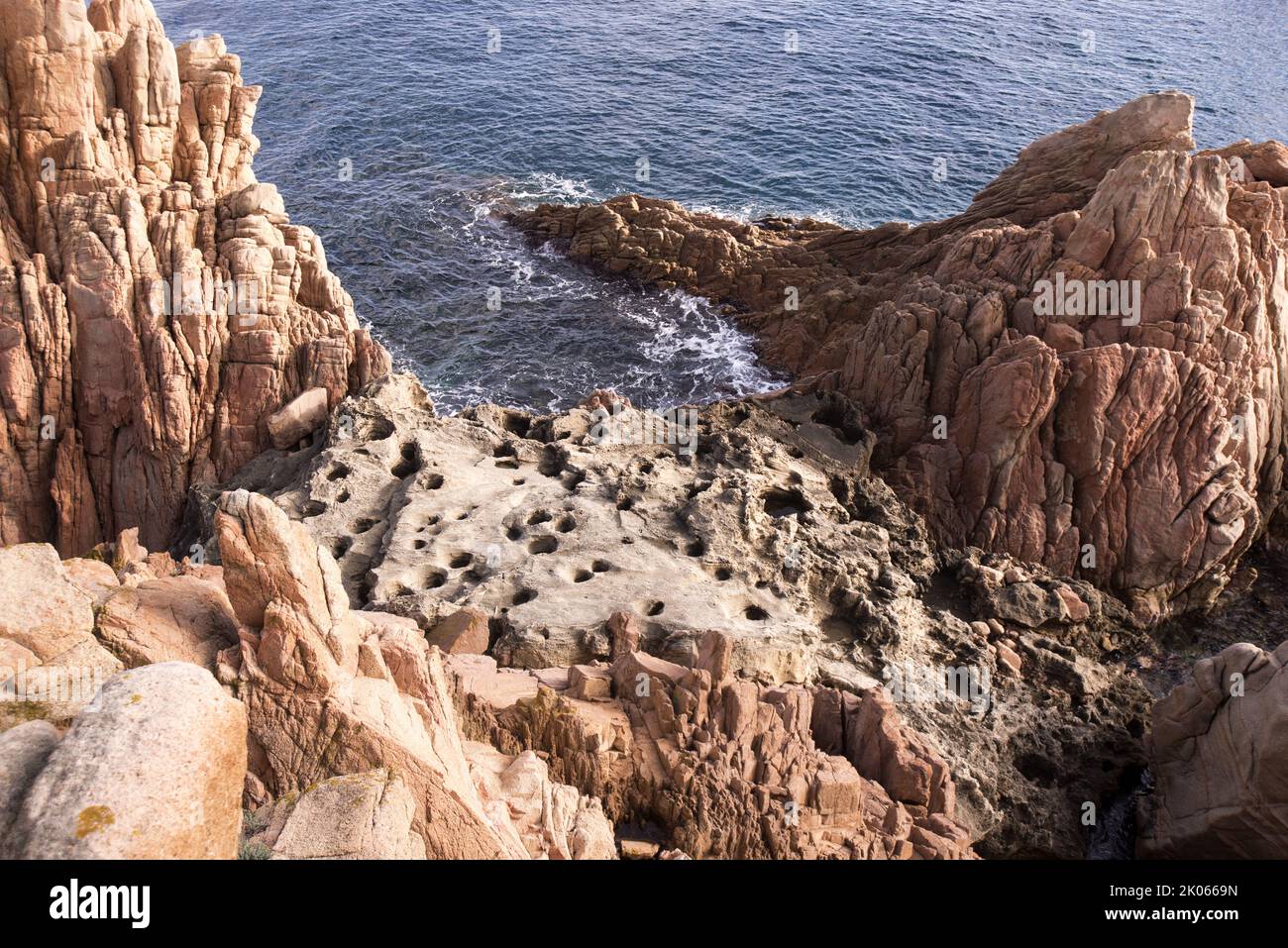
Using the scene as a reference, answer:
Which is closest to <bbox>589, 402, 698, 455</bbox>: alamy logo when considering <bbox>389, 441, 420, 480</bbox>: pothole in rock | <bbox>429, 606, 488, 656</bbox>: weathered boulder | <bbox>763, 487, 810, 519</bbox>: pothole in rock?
<bbox>763, 487, 810, 519</bbox>: pothole in rock

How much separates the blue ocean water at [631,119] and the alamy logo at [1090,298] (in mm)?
12895

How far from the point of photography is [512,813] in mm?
13945

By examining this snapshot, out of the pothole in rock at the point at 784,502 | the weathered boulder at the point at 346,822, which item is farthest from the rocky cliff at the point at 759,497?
the weathered boulder at the point at 346,822

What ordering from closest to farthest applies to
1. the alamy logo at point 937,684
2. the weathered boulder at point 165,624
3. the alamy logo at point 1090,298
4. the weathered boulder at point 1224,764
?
1. the weathered boulder at point 165,624
2. the weathered boulder at point 1224,764
3. the alamy logo at point 937,684
4. the alamy logo at point 1090,298

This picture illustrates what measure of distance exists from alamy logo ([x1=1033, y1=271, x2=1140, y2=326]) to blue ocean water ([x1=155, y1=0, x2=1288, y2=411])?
12895 millimetres

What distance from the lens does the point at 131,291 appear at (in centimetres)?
2630

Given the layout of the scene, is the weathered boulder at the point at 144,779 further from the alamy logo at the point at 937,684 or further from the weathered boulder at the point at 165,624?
the alamy logo at the point at 937,684

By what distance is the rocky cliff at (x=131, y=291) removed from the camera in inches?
1025

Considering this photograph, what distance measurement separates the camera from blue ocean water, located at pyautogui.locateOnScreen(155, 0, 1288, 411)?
4247 centimetres

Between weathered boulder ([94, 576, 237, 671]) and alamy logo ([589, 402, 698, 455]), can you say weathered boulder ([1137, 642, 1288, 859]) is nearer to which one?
alamy logo ([589, 402, 698, 455])
